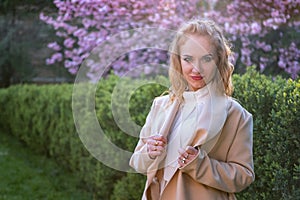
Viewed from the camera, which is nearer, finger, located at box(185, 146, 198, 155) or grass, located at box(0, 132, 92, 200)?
finger, located at box(185, 146, 198, 155)

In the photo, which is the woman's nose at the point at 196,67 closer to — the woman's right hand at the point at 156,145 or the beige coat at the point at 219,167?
the beige coat at the point at 219,167

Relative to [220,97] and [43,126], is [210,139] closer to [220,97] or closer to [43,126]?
[220,97]

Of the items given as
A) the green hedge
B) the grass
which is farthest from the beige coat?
the grass

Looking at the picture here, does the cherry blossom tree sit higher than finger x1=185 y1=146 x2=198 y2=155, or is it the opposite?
finger x1=185 y1=146 x2=198 y2=155

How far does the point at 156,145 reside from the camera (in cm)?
218

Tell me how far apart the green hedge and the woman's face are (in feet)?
2.88

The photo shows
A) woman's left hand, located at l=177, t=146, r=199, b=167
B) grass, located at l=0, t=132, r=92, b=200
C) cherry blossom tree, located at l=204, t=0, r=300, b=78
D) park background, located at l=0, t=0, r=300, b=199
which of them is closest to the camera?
woman's left hand, located at l=177, t=146, r=199, b=167

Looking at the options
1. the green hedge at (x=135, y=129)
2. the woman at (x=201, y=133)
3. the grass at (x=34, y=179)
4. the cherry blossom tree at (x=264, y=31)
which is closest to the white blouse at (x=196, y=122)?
the woman at (x=201, y=133)

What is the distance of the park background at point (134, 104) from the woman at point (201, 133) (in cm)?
82

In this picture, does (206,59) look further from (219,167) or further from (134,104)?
(134,104)

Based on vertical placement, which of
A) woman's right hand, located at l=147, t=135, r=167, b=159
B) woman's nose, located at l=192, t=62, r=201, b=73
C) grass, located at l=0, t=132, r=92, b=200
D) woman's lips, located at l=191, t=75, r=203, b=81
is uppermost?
woman's nose, located at l=192, t=62, r=201, b=73

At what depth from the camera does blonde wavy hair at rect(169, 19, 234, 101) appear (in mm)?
2195

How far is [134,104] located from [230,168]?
277cm

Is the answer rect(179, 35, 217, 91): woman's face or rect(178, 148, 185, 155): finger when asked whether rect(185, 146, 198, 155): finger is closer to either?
rect(178, 148, 185, 155): finger
